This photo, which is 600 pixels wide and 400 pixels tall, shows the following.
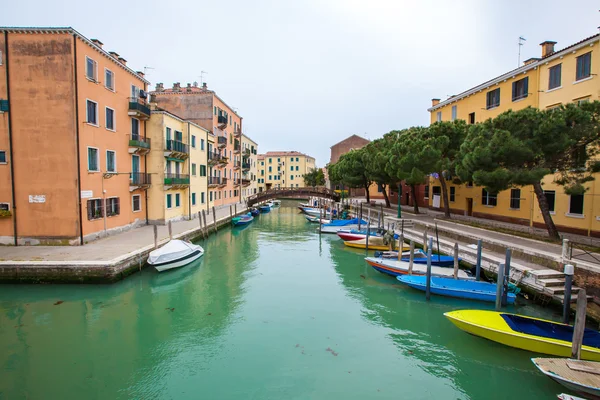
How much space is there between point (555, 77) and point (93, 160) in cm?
2620

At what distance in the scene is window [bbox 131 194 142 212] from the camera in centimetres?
2341

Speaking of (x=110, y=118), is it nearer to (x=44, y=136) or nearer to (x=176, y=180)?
(x=44, y=136)

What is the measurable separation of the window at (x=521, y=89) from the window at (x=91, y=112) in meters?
25.6

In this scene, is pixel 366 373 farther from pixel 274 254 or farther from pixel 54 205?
pixel 54 205

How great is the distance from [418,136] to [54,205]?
23.4 meters

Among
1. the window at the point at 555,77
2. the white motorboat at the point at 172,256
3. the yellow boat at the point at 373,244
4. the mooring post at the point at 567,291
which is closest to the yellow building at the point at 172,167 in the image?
the white motorboat at the point at 172,256

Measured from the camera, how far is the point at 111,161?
20.6 meters

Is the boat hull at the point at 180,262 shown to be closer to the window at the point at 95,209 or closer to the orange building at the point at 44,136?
the orange building at the point at 44,136

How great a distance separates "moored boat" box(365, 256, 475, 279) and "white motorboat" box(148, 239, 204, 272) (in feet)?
31.8

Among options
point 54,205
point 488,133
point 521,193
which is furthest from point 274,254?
point 521,193

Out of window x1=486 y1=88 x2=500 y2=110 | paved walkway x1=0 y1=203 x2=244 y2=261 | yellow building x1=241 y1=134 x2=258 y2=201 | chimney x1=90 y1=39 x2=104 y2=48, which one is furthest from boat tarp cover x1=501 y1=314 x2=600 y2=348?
yellow building x1=241 y1=134 x2=258 y2=201

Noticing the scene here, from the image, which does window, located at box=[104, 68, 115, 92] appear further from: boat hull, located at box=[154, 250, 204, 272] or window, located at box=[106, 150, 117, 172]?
boat hull, located at box=[154, 250, 204, 272]

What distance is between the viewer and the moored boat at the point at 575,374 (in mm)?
7052

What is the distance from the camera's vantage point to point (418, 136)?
25.5m
